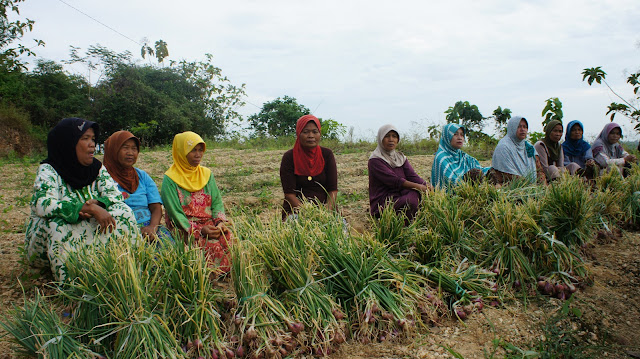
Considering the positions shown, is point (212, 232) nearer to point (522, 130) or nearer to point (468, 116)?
point (522, 130)

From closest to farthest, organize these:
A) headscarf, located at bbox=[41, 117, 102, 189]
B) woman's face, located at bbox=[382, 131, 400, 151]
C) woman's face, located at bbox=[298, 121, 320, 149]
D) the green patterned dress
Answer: the green patterned dress < headscarf, located at bbox=[41, 117, 102, 189] < woman's face, located at bbox=[298, 121, 320, 149] < woman's face, located at bbox=[382, 131, 400, 151]

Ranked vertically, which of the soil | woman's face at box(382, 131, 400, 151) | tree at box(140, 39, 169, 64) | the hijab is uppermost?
tree at box(140, 39, 169, 64)

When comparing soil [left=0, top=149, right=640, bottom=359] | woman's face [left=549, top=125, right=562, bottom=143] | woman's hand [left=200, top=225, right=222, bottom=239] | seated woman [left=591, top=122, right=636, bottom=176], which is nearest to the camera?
soil [left=0, top=149, right=640, bottom=359]

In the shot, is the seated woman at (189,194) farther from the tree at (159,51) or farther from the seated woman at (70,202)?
the tree at (159,51)

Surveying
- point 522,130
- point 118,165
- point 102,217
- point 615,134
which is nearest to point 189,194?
Result: point 118,165

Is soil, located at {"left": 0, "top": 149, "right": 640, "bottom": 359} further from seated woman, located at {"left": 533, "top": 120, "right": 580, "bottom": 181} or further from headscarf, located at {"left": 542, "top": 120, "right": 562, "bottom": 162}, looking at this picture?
headscarf, located at {"left": 542, "top": 120, "right": 562, "bottom": 162}

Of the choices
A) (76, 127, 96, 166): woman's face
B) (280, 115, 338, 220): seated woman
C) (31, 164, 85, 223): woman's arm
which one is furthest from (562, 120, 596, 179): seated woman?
(31, 164, 85, 223): woman's arm

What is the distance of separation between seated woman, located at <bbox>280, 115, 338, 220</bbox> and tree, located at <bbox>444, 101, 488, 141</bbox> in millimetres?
7182

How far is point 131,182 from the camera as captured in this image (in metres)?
3.50

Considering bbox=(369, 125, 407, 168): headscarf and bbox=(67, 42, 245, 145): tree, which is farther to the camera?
bbox=(67, 42, 245, 145): tree

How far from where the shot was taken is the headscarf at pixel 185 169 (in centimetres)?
343

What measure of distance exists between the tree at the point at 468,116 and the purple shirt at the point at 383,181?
6.64 m

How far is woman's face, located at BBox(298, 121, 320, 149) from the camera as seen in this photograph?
12.9ft

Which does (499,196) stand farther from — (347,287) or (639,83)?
(639,83)
